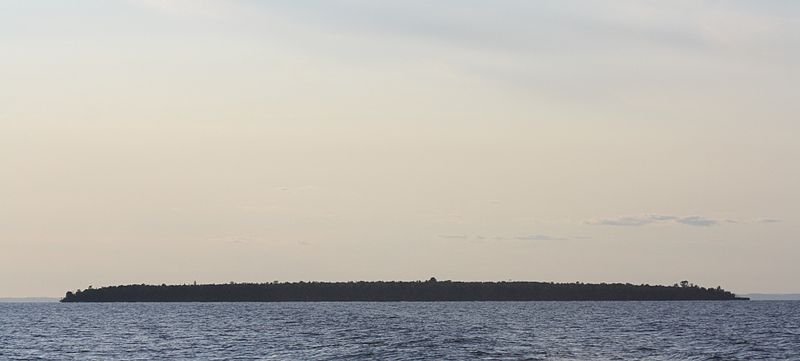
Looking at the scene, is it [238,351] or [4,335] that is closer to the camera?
[238,351]

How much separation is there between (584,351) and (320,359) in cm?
2028

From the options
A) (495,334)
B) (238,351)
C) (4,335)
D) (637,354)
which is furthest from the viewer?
(4,335)

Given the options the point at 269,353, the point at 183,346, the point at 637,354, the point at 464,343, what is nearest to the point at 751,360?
the point at 637,354

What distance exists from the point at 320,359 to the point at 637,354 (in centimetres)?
2270

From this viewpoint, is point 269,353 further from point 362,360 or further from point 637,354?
point 637,354

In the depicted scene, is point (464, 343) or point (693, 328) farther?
point (693, 328)

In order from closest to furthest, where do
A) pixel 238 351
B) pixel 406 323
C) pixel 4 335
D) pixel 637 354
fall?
pixel 637 354 < pixel 238 351 < pixel 4 335 < pixel 406 323

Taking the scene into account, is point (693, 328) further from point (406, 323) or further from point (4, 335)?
point (4, 335)

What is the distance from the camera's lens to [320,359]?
80812 millimetres

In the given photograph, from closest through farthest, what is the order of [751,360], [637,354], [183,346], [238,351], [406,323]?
[751,360], [637,354], [238,351], [183,346], [406,323]

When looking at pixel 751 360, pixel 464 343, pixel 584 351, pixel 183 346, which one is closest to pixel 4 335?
pixel 183 346

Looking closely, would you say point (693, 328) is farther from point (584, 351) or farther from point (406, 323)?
point (584, 351)

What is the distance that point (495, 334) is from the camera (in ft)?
358

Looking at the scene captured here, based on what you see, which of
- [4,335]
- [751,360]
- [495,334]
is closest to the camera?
[751,360]
